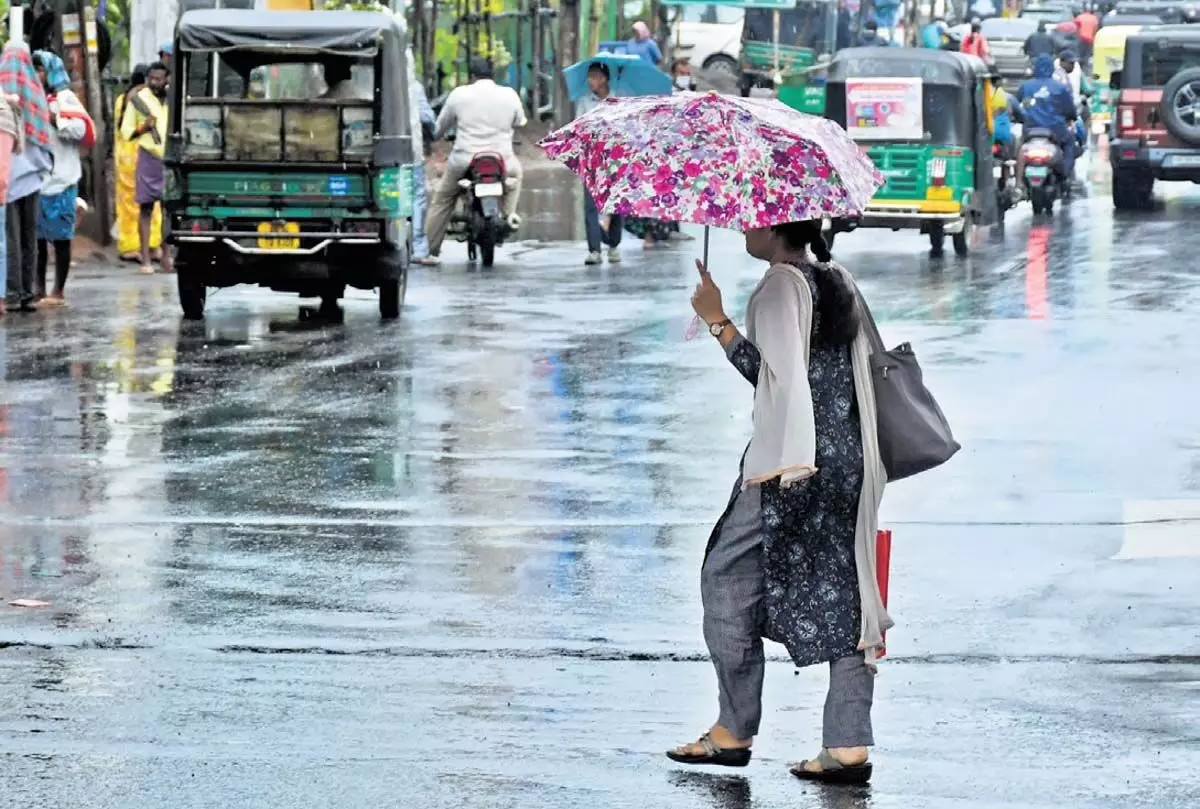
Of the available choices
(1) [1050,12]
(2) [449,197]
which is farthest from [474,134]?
(1) [1050,12]

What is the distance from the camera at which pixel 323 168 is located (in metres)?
18.0

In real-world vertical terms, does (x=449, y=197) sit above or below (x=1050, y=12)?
below

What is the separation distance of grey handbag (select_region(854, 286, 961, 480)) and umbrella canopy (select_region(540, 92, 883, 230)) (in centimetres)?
31

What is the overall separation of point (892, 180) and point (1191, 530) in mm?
14251

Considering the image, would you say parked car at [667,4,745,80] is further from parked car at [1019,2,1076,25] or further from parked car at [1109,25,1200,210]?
parked car at [1109,25,1200,210]

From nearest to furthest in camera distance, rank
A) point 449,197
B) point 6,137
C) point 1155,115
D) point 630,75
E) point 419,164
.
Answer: point 6,137 → point 419,164 → point 449,197 → point 630,75 → point 1155,115

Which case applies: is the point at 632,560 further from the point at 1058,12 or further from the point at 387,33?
the point at 1058,12

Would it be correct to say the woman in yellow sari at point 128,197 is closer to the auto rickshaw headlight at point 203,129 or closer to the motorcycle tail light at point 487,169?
the motorcycle tail light at point 487,169

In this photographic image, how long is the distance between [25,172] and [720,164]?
12764 millimetres

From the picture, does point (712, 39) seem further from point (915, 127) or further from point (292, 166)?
point (292, 166)

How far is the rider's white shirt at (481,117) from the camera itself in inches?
910

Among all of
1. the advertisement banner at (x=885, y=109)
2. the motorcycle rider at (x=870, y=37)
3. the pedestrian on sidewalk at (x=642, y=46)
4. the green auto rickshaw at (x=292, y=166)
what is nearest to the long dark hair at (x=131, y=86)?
the green auto rickshaw at (x=292, y=166)

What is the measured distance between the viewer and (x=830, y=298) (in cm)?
630

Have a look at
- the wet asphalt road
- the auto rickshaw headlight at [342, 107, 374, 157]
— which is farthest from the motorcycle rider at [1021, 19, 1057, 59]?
the wet asphalt road
